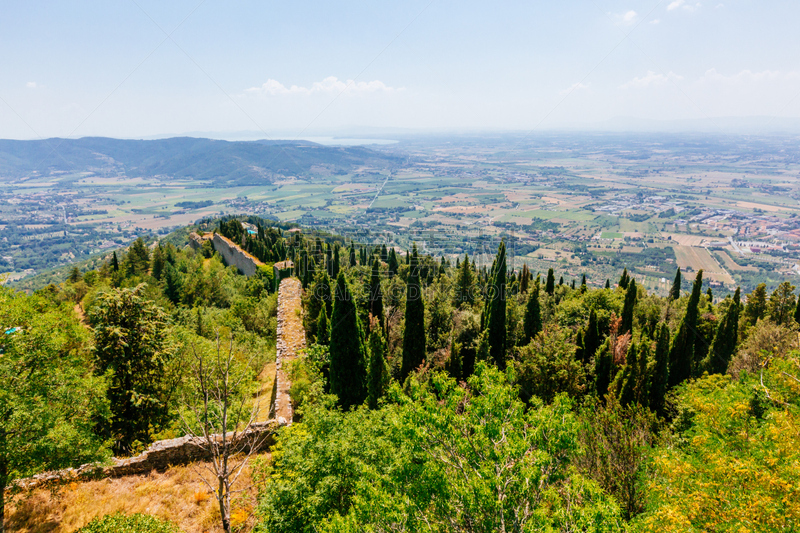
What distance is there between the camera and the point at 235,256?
4950 cm

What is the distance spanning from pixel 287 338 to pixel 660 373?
19855 millimetres

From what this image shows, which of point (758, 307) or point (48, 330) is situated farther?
point (758, 307)

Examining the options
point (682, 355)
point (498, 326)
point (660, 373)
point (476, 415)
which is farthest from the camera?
point (682, 355)

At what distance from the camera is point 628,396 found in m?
18.6

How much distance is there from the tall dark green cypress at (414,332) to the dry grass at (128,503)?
12.4 metres

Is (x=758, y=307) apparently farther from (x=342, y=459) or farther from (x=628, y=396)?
(x=342, y=459)

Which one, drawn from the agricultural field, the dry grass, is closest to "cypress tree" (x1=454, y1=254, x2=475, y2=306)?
the dry grass

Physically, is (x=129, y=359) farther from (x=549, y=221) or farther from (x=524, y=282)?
(x=549, y=221)

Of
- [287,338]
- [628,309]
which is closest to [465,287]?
[628,309]

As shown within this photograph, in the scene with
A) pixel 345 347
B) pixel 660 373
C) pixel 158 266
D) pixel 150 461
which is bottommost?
pixel 660 373

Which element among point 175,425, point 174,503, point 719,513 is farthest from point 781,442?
point 175,425

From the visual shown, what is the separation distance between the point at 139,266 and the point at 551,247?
99131mm

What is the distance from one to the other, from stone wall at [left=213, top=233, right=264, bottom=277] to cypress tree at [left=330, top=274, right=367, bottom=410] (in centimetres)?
2832

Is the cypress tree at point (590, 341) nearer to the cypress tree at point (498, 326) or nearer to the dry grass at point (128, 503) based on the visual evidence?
the cypress tree at point (498, 326)
